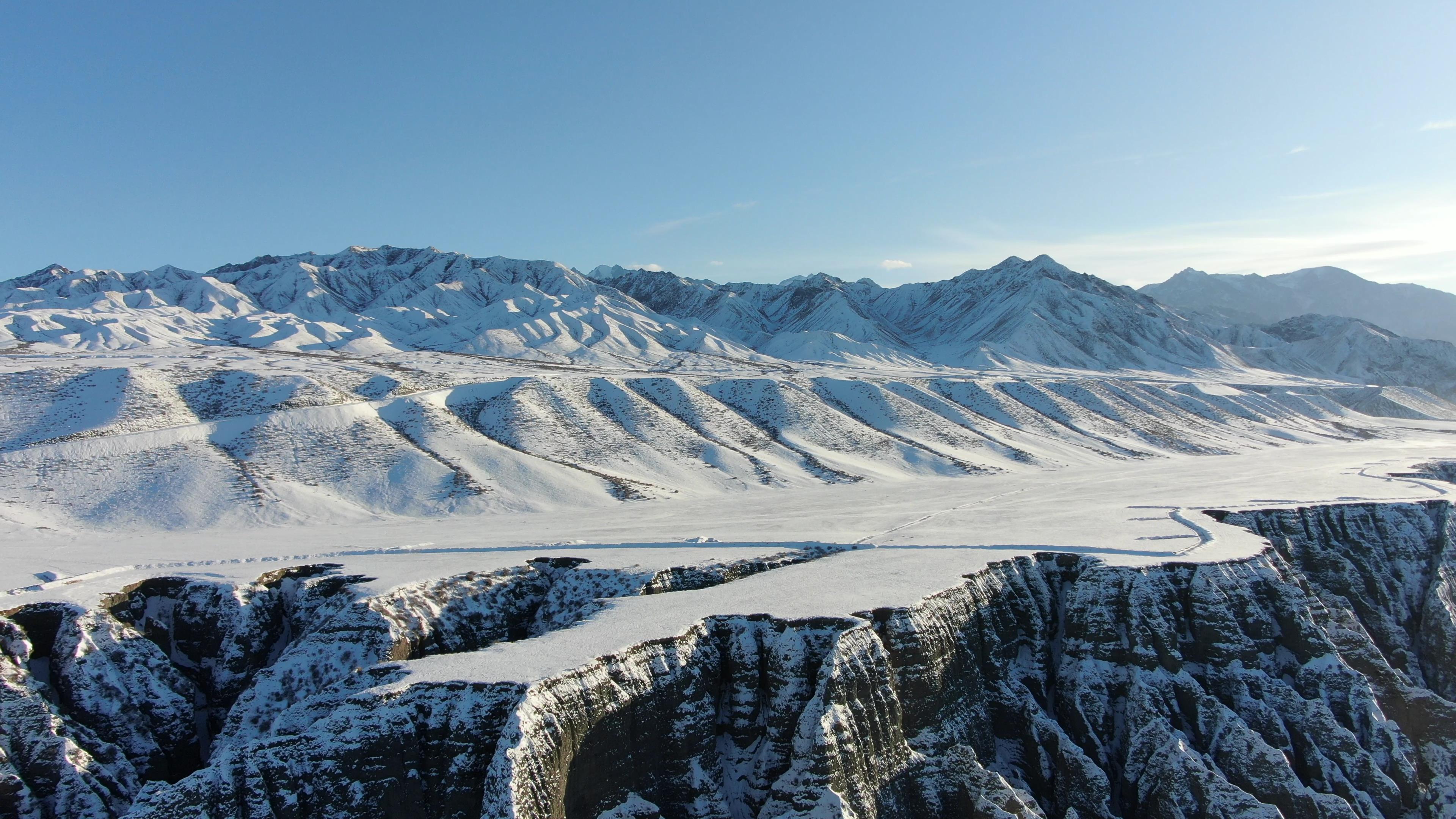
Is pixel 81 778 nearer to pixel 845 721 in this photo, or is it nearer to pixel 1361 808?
pixel 845 721

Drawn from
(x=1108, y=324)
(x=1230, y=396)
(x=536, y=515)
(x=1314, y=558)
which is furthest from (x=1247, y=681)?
(x=1108, y=324)

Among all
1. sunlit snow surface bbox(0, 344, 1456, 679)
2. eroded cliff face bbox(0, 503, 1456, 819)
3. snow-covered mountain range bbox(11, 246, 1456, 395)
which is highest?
snow-covered mountain range bbox(11, 246, 1456, 395)

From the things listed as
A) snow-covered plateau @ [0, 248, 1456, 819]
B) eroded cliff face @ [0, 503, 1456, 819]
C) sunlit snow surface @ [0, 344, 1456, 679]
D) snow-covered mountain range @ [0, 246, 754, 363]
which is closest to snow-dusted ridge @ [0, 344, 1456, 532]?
sunlit snow surface @ [0, 344, 1456, 679]

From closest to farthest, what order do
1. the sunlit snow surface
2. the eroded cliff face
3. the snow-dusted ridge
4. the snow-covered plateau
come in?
1. the eroded cliff face
2. the snow-covered plateau
3. the sunlit snow surface
4. the snow-dusted ridge

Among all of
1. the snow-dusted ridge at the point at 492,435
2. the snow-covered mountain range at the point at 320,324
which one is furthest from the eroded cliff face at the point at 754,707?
the snow-covered mountain range at the point at 320,324

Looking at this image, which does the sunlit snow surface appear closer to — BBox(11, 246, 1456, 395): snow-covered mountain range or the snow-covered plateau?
the snow-covered plateau

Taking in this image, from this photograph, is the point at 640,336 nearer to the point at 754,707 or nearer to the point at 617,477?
the point at 617,477
